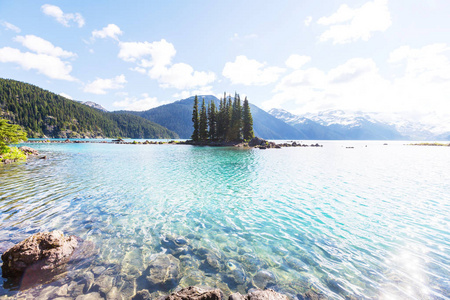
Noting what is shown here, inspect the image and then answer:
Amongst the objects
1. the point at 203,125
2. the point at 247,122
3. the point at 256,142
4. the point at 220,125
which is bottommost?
the point at 256,142

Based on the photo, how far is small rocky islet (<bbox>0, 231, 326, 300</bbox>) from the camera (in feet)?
17.0

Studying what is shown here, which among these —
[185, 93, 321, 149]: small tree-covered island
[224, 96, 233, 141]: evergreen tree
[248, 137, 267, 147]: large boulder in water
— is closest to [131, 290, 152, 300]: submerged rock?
[185, 93, 321, 149]: small tree-covered island

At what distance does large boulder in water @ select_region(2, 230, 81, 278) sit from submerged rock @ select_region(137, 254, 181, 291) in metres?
3.06

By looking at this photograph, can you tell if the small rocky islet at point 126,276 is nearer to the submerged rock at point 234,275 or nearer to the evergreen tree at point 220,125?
the submerged rock at point 234,275

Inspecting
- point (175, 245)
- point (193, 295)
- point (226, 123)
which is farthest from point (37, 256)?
point (226, 123)

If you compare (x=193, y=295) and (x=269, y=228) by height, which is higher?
(x=193, y=295)

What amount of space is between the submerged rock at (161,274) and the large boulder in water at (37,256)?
3063mm

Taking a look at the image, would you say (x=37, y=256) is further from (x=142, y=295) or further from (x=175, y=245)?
(x=175, y=245)

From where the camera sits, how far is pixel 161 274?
20.5 ft

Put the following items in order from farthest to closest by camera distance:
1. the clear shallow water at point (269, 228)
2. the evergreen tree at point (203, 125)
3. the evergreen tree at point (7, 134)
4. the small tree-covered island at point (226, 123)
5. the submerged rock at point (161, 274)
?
the evergreen tree at point (203, 125), the small tree-covered island at point (226, 123), the evergreen tree at point (7, 134), the clear shallow water at point (269, 228), the submerged rock at point (161, 274)

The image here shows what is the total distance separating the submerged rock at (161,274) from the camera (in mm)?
5743

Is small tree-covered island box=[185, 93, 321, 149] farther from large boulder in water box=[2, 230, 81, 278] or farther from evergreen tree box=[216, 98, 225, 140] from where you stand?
large boulder in water box=[2, 230, 81, 278]

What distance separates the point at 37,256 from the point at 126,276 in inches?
124

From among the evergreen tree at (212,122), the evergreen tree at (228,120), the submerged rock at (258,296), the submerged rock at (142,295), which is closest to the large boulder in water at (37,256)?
the submerged rock at (142,295)
